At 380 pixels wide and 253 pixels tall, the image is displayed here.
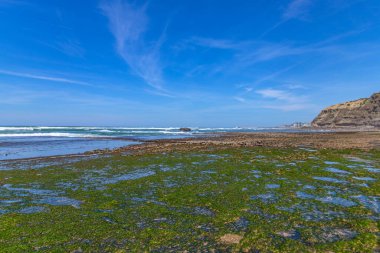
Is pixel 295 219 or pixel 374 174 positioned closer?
pixel 295 219

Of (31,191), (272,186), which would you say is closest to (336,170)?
(272,186)

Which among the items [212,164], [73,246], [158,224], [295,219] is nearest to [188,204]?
[158,224]

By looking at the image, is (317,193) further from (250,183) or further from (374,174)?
(374,174)

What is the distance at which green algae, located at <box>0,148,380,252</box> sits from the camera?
622 centimetres

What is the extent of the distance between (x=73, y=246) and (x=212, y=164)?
12.4m

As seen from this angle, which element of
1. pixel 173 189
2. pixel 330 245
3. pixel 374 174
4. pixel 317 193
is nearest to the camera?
pixel 330 245

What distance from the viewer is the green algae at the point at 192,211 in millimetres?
6223

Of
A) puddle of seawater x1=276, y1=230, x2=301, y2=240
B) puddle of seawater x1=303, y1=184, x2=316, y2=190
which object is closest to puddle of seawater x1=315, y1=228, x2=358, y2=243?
puddle of seawater x1=276, y1=230, x2=301, y2=240

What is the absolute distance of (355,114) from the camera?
404 feet

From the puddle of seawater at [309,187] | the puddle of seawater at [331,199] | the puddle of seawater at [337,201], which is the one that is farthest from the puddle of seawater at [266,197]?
the puddle of seawater at [309,187]

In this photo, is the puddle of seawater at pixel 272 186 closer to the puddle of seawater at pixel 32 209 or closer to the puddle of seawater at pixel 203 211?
the puddle of seawater at pixel 203 211

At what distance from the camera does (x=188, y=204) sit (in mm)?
9211

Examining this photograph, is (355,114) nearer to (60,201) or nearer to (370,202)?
(370,202)

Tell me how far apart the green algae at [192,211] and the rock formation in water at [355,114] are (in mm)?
115822
